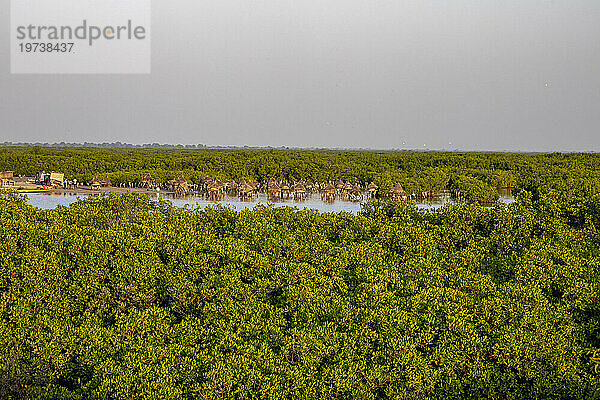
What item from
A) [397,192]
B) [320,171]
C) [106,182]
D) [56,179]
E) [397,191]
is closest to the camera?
[397,192]

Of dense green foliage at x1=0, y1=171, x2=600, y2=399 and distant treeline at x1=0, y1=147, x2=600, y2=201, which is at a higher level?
distant treeline at x1=0, y1=147, x2=600, y2=201

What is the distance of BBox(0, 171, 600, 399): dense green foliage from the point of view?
11891mm

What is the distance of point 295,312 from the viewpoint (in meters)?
14.5

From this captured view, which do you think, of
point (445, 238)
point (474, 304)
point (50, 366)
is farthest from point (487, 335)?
point (50, 366)

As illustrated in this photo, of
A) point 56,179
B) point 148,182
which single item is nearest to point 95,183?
point 56,179

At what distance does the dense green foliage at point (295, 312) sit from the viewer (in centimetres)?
1189

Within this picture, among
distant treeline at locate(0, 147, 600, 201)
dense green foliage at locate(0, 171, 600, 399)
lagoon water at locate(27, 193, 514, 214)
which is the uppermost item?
distant treeline at locate(0, 147, 600, 201)

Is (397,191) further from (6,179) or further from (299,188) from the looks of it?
(6,179)

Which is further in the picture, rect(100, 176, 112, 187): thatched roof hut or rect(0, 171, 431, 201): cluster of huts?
rect(100, 176, 112, 187): thatched roof hut


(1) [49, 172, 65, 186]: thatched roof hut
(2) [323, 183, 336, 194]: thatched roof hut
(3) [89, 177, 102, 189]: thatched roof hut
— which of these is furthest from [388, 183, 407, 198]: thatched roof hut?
(1) [49, 172, 65, 186]: thatched roof hut

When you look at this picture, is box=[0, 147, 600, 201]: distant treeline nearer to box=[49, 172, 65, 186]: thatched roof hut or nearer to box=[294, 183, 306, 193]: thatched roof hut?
box=[49, 172, 65, 186]: thatched roof hut

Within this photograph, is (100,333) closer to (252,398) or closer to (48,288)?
(48,288)

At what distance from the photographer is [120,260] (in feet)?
54.9

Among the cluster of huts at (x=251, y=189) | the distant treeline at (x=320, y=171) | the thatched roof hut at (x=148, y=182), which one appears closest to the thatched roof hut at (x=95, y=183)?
the distant treeline at (x=320, y=171)
